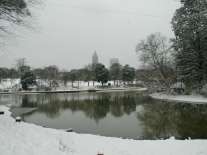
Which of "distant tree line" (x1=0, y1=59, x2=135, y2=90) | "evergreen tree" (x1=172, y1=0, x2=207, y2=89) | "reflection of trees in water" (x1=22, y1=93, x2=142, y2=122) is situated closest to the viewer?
"reflection of trees in water" (x1=22, y1=93, x2=142, y2=122)

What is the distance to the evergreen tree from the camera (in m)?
27.2

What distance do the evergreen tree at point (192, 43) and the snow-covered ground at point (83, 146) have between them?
2105cm

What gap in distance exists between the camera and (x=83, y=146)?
25.7ft

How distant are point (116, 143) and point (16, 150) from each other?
4.03 meters

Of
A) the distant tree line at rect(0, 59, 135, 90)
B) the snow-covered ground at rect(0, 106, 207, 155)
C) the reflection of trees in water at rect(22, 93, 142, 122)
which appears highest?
the distant tree line at rect(0, 59, 135, 90)

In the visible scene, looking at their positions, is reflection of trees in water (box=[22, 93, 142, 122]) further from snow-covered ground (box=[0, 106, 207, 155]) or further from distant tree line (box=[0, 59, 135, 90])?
distant tree line (box=[0, 59, 135, 90])

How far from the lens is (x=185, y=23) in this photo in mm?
28750

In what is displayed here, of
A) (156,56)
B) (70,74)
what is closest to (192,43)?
(156,56)

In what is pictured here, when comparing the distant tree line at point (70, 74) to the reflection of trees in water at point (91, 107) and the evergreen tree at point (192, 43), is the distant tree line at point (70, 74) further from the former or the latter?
the evergreen tree at point (192, 43)

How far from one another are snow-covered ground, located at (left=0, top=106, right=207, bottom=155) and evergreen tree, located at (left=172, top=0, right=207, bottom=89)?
829 inches

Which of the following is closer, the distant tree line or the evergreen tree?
the evergreen tree

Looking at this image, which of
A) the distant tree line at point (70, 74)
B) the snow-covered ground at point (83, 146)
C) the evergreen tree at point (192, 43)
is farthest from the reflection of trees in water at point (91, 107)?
the distant tree line at point (70, 74)

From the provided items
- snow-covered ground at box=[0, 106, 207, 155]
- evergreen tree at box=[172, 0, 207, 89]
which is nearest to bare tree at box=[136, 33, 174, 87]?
evergreen tree at box=[172, 0, 207, 89]

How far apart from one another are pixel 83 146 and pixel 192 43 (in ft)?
82.4
